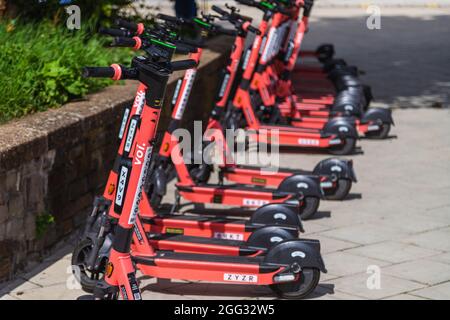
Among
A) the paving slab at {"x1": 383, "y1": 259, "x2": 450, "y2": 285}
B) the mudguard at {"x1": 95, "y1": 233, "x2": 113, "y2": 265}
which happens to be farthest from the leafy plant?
the paving slab at {"x1": 383, "y1": 259, "x2": 450, "y2": 285}

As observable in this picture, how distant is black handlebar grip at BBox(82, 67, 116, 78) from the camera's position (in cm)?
517

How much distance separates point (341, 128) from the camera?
995 cm

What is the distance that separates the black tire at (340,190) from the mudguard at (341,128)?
1555mm

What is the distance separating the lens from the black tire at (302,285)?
632 cm

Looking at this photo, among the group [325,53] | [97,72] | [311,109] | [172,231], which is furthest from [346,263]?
[325,53]

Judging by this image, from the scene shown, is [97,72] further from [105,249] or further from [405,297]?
[405,297]

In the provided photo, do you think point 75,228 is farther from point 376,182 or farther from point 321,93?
point 321,93

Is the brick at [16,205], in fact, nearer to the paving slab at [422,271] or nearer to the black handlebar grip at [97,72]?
the black handlebar grip at [97,72]

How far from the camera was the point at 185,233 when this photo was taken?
7.25 metres

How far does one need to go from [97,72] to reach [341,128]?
503 centimetres

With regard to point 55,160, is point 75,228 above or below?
below

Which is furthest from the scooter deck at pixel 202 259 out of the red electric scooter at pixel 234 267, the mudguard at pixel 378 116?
the mudguard at pixel 378 116

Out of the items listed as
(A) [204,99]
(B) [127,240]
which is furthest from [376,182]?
(B) [127,240]
